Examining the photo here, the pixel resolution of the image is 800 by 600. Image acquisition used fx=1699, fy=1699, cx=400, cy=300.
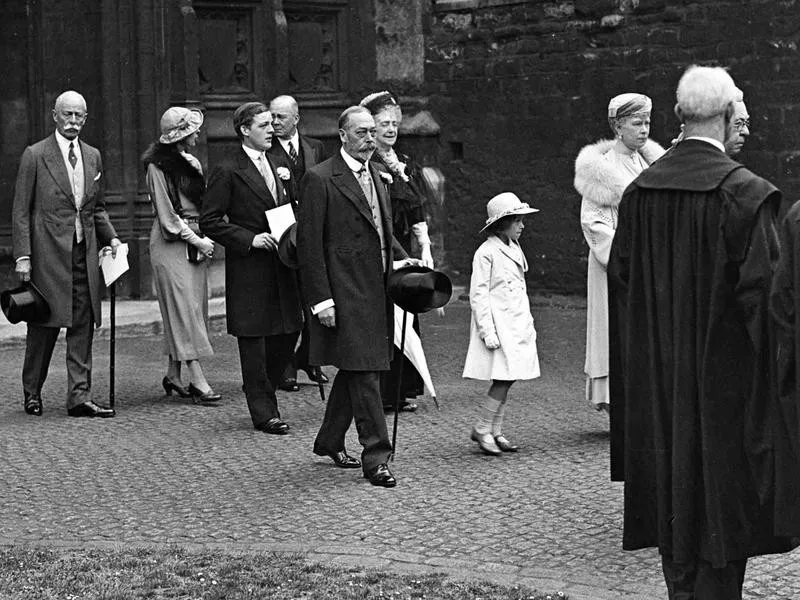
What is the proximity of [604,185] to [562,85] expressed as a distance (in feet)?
24.5

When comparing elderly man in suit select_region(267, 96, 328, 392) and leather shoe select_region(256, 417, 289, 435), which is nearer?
leather shoe select_region(256, 417, 289, 435)

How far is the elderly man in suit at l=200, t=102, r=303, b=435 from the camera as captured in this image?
33.0 ft

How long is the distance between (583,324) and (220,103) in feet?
14.6

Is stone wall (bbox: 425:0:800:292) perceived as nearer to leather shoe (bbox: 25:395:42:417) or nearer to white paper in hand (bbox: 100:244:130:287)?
white paper in hand (bbox: 100:244:130:287)

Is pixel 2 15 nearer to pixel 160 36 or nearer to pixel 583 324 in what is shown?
pixel 160 36

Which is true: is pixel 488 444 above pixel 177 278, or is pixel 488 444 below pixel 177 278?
below

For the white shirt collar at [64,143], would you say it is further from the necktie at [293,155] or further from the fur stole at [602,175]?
the fur stole at [602,175]

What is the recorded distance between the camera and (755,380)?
18.0ft

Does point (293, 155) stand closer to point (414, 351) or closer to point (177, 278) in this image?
point (177, 278)

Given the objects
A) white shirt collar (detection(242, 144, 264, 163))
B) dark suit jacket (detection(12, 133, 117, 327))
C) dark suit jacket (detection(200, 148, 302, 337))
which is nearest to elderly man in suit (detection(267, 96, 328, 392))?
white shirt collar (detection(242, 144, 264, 163))

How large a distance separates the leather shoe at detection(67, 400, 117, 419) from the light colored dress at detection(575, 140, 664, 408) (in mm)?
3154

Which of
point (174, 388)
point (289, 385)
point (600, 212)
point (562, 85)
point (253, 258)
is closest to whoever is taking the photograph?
point (600, 212)

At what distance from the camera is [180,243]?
11359 mm

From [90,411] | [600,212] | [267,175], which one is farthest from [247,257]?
[600,212]
